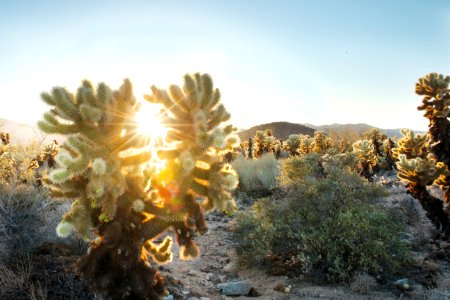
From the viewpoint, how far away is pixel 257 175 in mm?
12969

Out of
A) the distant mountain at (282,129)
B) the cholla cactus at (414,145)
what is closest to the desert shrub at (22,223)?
the cholla cactus at (414,145)

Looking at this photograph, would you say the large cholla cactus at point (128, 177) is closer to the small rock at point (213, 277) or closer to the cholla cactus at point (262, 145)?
the small rock at point (213, 277)

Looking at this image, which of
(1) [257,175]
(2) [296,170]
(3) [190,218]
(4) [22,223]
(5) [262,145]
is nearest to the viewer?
(3) [190,218]

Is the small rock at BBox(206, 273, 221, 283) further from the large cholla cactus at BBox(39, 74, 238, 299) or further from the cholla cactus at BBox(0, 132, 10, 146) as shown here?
the cholla cactus at BBox(0, 132, 10, 146)

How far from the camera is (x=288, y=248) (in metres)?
6.21

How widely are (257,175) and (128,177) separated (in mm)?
9944

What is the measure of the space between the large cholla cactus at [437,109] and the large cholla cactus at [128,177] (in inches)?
210

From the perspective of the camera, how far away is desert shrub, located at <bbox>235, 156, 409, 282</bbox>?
553 centimetres

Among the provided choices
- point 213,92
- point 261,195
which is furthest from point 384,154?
point 213,92

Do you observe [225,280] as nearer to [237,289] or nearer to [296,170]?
[237,289]

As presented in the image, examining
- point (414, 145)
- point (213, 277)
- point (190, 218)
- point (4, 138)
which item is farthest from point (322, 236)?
point (4, 138)

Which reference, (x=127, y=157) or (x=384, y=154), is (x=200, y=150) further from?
(x=384, y=154)

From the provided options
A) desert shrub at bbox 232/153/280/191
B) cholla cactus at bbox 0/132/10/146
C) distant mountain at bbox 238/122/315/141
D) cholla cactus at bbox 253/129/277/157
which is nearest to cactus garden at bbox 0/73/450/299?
desert shrub at bbox 232/153/280/191

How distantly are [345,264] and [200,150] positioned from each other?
3415mm
